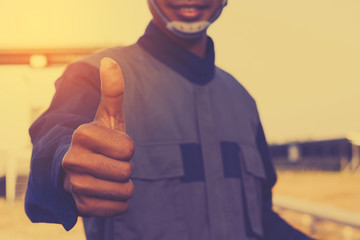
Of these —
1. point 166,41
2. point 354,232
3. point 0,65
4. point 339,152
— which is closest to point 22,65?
point 0,65

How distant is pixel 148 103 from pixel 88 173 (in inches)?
30.9

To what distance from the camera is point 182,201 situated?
1596mm

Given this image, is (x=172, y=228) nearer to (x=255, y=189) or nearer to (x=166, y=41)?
(x=255, y=189)

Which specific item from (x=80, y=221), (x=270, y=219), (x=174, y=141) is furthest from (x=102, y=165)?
(x=80, y=221)

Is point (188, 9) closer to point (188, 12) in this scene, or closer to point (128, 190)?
point (188, 12)

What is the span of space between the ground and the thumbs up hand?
22.2 feet

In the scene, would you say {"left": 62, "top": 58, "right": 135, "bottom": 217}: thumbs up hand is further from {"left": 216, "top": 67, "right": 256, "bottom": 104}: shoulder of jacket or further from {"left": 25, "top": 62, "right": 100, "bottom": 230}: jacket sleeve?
{"left": 216, "top": 67, "right": 256, "bottom": 104}: shoulder of jacket

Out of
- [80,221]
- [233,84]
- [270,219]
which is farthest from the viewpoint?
[80,221]

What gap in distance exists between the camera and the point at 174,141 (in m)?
1.66

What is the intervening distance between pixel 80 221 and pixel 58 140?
8973 mm

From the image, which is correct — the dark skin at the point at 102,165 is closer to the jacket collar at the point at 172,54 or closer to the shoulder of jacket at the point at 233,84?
the jacket collar at the point at 172,54

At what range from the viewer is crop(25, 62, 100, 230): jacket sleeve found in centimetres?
107

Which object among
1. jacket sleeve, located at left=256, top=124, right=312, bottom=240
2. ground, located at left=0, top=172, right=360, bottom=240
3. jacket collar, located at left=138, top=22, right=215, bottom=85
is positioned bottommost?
ground, located at left=0, top=172, right=360, bottom=240

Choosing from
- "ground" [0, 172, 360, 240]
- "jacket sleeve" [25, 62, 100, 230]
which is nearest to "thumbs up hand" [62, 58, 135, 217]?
"jacket sleeve" [25, 62, 100, 230]
